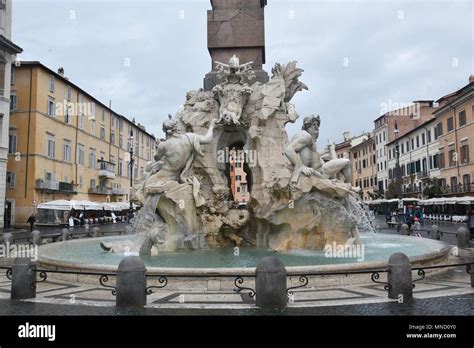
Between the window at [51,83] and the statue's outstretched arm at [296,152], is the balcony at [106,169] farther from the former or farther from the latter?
the statue's outstretched arm at [296,152]

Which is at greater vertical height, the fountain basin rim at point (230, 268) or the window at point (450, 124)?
the window at point (450, 124)

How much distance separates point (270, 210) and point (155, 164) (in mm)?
3788

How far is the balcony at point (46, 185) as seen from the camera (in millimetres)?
38162

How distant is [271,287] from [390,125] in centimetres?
6460

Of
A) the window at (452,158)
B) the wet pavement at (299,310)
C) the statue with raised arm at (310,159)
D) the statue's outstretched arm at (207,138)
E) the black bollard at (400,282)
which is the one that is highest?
the window at (452,158)

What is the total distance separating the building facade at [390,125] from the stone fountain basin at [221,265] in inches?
2073

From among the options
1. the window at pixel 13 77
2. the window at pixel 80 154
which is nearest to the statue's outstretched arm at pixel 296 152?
the window at pixel 13 77

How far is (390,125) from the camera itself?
67.0 metres

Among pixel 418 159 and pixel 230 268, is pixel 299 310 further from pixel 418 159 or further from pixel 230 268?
pixel 418 159

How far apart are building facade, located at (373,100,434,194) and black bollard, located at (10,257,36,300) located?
6035cm

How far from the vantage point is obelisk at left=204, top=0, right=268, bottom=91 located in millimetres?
15016

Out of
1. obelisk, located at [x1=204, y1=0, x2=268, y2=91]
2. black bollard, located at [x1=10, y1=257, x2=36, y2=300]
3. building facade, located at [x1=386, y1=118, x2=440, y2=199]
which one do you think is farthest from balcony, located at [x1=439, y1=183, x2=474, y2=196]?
black bollard, located at [x1=10, y1=257, x2=36, y2=300]

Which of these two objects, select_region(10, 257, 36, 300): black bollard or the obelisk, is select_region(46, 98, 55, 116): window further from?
select_region(10, 257, 36, 300): black bollard
